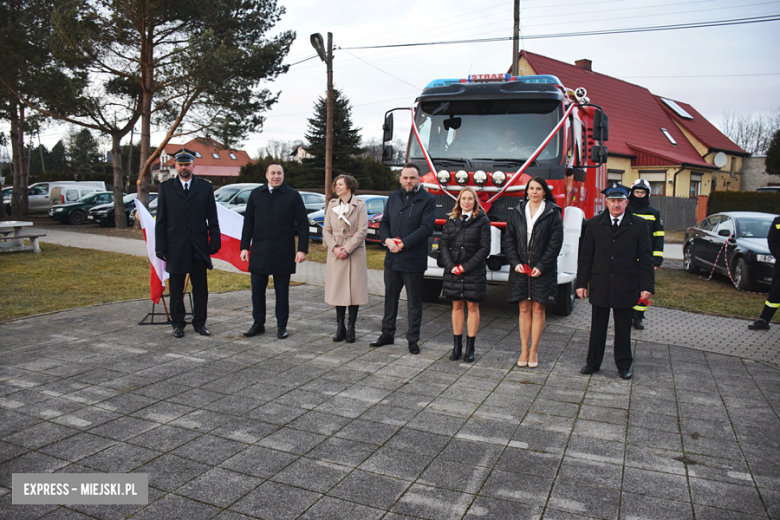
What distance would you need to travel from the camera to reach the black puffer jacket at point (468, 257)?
5859mm

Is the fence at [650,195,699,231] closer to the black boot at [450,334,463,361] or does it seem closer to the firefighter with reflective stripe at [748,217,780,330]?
the firefighter with reflective stripe at [748,217,780,330]

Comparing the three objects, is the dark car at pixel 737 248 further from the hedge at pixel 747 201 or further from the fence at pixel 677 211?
the fence at pixel 677 211

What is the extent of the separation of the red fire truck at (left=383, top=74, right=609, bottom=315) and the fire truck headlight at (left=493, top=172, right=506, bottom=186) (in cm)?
1

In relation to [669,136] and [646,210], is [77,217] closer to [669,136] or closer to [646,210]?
[646,210]

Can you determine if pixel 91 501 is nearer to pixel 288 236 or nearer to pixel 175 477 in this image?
→ pixel 175 477

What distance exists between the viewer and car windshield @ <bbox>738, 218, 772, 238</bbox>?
11430 mm

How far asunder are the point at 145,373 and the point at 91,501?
91.0 inches

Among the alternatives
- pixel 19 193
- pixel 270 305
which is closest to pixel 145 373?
pixel 270 305

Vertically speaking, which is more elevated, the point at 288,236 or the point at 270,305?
the point at 288,236

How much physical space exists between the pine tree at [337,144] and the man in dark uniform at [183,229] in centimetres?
3700

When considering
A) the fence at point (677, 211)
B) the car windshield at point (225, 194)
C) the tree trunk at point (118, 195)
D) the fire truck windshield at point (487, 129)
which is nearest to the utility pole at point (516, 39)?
the car windshield at point (225, 194)

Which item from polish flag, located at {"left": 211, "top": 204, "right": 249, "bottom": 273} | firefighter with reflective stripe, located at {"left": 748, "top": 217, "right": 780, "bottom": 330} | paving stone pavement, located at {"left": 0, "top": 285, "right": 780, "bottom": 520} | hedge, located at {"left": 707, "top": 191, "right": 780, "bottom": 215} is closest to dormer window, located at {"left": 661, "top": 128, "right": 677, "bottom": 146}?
hedge, located at {"left": 707, "top": 191, "right": 780, "bottom": 215}

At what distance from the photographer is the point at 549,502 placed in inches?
126

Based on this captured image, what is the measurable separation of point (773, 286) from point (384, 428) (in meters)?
6.29
